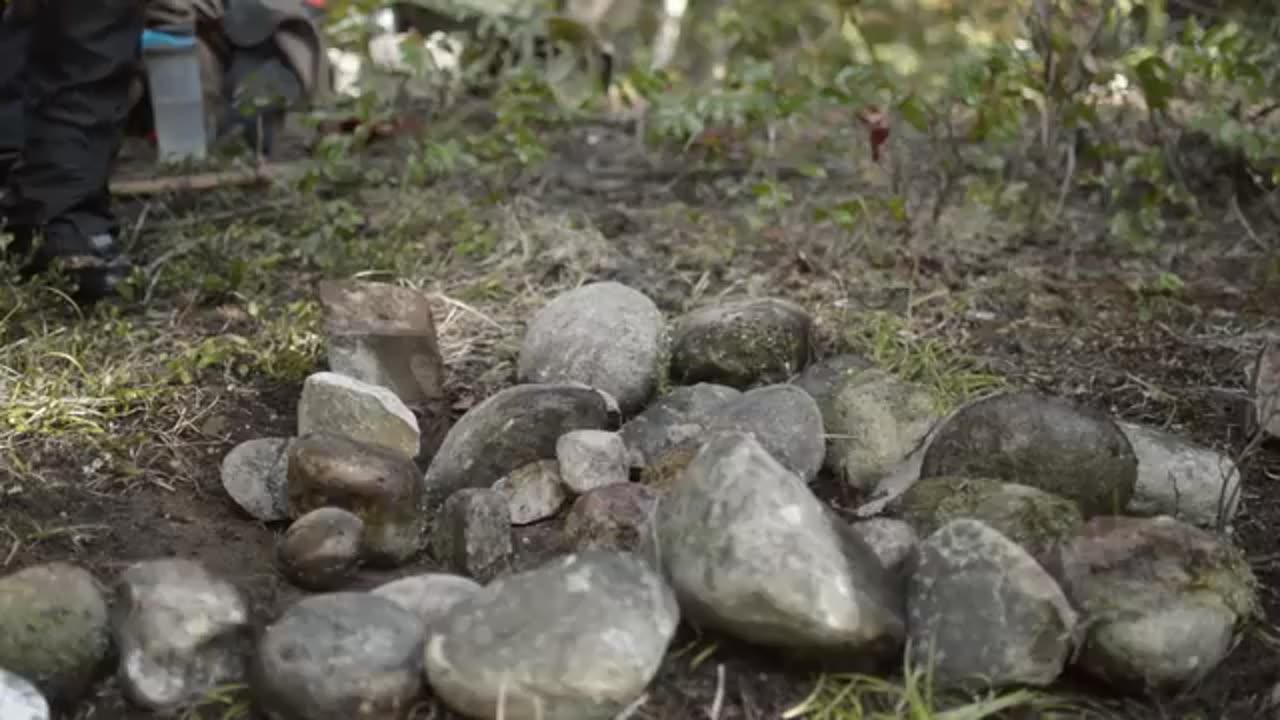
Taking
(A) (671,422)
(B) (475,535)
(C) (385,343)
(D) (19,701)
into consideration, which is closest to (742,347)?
(A) (671,422)

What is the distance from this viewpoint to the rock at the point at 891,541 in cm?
164

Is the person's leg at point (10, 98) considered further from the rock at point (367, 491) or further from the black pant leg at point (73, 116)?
the rock at point (367, 491)

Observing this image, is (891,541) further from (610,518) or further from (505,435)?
(505,435)

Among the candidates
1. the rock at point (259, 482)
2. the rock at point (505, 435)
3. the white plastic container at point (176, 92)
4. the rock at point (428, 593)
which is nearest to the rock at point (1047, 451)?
the rock at point (505, 435)

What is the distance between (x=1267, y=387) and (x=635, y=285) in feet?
3.96

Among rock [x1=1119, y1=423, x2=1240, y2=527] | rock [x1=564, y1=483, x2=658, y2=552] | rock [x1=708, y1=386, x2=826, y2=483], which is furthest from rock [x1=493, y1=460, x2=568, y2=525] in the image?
rock [x1=1119, y1=423, x2=1240, y2=527]

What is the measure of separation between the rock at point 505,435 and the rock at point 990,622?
64 centimetres

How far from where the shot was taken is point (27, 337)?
2455 mm

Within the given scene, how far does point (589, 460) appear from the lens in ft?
6.34

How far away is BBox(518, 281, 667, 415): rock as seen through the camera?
2246 mm

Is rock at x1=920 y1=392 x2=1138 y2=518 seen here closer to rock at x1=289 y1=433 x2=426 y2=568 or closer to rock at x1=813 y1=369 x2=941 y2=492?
rock at x1=813 y1=369 x2=941 y2=492

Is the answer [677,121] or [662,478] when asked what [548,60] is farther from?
[662,478]

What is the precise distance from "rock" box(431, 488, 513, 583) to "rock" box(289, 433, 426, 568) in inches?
1.7

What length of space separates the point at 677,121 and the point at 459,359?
115cm
